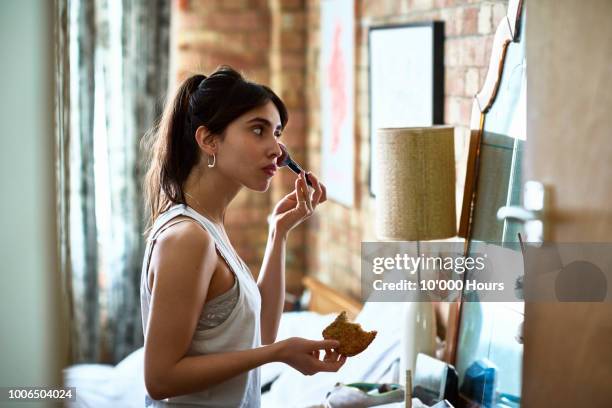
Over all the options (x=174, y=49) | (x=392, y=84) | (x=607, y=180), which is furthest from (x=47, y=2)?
(x=174, y=49)

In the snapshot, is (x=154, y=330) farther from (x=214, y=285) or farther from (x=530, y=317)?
(x=530, y=317)

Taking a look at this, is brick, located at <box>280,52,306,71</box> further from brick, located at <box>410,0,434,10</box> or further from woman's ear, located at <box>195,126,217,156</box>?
woman's ear, located at <box>195,126,217,156</box>

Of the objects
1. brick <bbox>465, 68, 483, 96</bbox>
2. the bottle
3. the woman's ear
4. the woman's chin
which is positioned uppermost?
brick <bbox>465, 68, 483, 96</bbox>

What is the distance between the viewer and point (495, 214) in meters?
2.09

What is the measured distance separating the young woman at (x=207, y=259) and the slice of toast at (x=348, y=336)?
0.11 ft

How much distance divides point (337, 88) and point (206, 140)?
7.31 ft

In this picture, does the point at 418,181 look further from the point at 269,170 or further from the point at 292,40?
the point at 292,40

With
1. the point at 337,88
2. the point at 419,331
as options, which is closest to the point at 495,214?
the point at 419,331

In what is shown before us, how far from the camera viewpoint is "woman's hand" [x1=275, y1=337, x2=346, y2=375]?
1.57 meters

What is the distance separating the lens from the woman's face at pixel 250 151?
170 cm

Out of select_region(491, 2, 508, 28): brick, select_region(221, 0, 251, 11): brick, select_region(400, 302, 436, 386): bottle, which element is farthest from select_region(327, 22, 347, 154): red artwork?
select_region(400, 302, 436, 386): bottle

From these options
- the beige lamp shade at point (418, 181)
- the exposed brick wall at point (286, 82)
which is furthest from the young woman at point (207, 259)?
the exposed brick wall at point (286, 82)

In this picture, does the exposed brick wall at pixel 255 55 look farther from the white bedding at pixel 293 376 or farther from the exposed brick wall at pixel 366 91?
the white bedding at pixel 293 376

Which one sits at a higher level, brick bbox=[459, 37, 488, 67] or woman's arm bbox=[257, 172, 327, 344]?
brick bbox=[459, 37, 488, 67]
